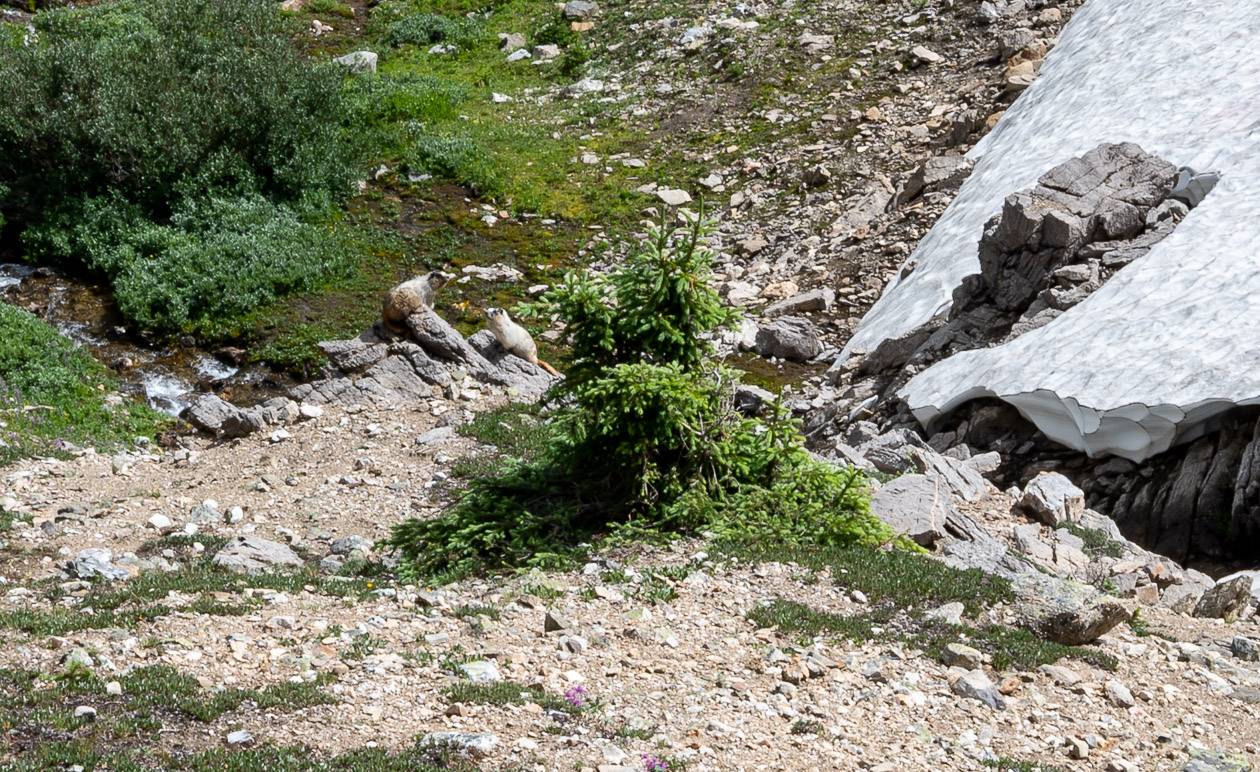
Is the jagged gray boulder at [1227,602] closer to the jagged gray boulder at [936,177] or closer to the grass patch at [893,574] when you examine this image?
the grass patch at [893,574]

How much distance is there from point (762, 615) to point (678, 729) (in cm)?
221

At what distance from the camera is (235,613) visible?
1027 cm

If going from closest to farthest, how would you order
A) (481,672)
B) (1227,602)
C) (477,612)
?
1. (481,672)
2. (477,612)
3. (1227,602)

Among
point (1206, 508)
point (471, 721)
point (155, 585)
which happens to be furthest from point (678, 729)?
point (1206, 508)

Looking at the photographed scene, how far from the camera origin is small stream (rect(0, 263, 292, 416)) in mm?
22047

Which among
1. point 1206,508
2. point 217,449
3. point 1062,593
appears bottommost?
point 217,449

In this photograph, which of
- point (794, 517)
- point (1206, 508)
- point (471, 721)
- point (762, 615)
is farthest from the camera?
point (1206, 508)

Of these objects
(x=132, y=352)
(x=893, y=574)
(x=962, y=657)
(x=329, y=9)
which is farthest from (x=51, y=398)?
(x=329, y=9)

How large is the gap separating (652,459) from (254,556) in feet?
13.9

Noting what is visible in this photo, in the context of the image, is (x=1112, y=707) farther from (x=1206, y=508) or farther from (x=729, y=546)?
(x=1206, y=508)

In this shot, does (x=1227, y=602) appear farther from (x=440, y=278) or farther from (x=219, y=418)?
(x=440, y=278)

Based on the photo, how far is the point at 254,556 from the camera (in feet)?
43.1

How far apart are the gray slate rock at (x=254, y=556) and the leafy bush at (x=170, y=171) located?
11.0 meters

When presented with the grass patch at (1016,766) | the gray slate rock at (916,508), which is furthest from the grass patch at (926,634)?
the gray slate rock at (916,508)
